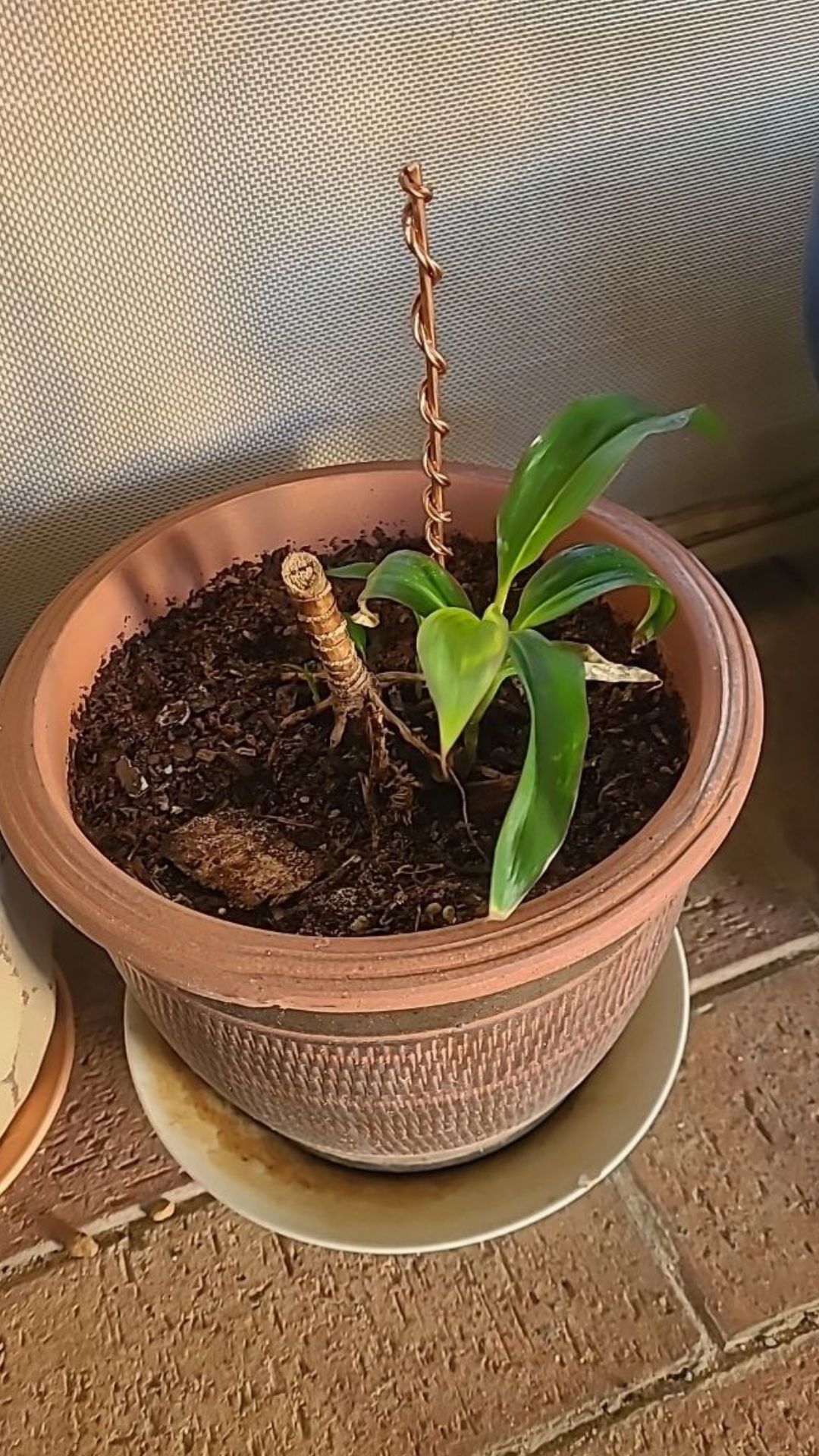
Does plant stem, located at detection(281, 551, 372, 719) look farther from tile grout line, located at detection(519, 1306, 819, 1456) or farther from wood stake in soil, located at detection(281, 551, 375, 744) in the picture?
tile grout line, located at detection(519, 1306, 819, 1456)

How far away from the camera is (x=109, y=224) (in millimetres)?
877

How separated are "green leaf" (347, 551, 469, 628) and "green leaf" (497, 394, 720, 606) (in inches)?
1.2

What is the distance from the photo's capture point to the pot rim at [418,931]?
2.24 feet

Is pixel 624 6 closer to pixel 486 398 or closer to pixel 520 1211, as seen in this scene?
pixel 486 398

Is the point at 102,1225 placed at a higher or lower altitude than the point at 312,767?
lower

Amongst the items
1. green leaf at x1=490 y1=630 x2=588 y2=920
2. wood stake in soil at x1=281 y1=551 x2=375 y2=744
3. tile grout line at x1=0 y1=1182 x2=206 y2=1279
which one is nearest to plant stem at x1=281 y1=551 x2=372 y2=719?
wood stake in soil at x1=281 y1=551 x2=375 y2=744

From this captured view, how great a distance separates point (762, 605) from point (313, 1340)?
2.67 feet

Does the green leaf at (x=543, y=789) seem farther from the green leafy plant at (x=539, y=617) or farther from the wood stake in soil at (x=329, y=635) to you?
the wood stake in soil at (x=329, y=635)

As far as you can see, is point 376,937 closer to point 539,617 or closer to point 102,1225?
point 539,617

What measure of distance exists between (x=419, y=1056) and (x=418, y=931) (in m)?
0.08

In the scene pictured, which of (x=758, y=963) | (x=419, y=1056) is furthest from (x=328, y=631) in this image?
(x=758, y=963)

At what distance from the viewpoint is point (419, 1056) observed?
755 millimetres

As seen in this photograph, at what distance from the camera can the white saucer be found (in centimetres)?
96

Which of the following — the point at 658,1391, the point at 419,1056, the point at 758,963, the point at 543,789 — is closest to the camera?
the point at 543,789
